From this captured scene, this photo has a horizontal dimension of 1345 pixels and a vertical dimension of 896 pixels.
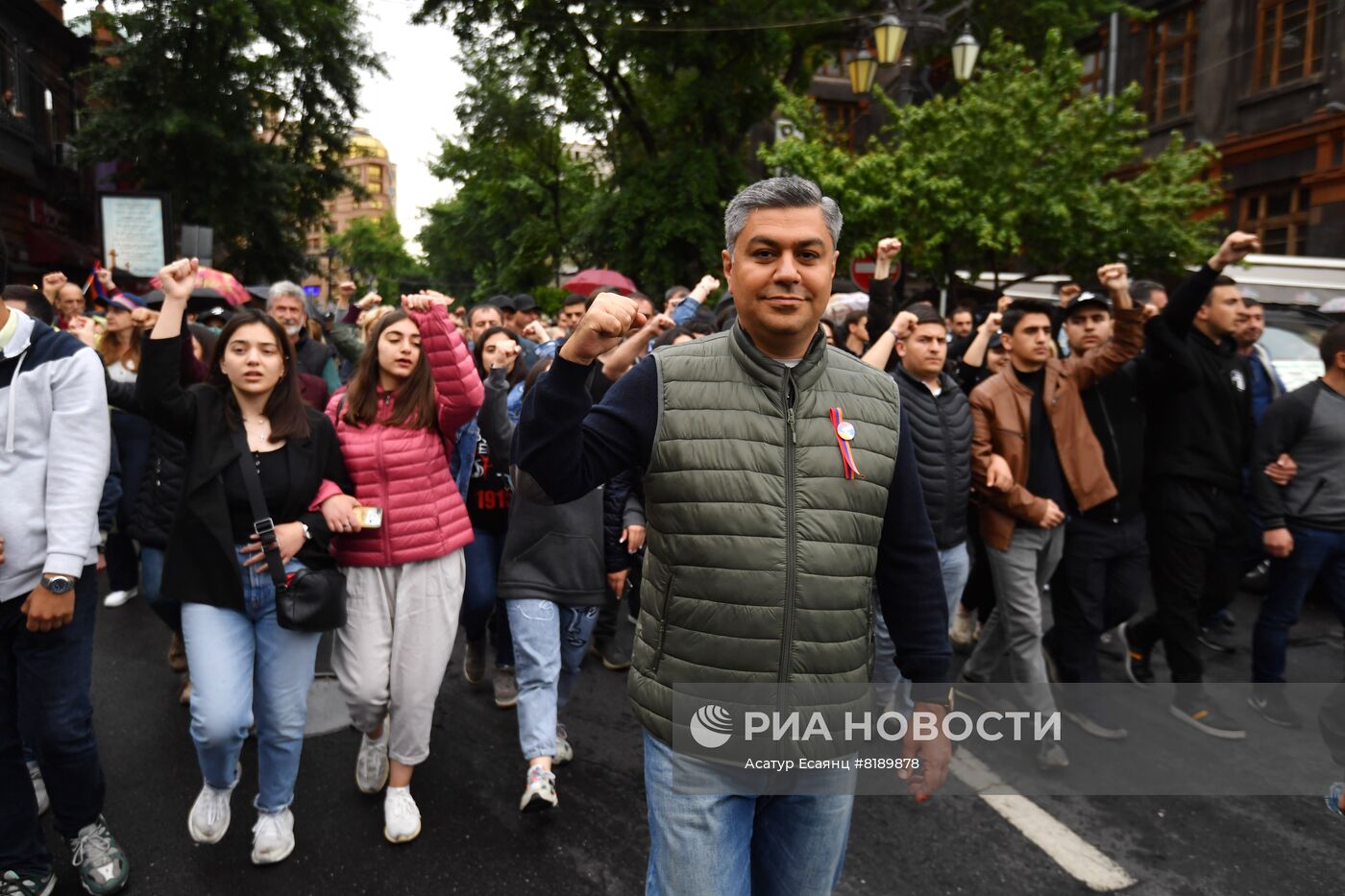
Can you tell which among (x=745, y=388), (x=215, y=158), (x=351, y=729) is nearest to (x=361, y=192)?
(x=215, y=158)

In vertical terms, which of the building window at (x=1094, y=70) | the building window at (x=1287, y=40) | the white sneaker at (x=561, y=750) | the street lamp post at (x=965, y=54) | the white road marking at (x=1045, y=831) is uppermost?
the building window at (x=1094, y=70)

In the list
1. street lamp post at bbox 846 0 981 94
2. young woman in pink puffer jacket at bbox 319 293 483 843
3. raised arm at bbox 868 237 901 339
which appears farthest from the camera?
street lamp post at bbox 846 0 981 94

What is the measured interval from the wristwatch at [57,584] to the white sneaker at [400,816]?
4.62ft

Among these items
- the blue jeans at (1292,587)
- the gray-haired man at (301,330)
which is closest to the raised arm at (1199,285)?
the blue jeans at (1292,587)

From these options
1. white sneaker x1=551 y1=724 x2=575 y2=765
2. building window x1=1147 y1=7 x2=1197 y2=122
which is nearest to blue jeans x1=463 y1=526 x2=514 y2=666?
white sneaker x1=551 y1=724 x2=575 y2=765

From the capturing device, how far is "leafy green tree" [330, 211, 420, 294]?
54406 millimetres

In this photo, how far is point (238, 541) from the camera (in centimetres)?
314

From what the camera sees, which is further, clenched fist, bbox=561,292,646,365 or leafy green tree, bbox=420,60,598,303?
leafy green tree, bbox=420,60,598,303

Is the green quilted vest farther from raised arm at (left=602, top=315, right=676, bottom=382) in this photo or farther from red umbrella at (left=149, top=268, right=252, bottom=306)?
red umbrella at (left=149, top=268, right=252, bottom=306)

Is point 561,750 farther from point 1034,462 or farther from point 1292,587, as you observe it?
point 1292,587

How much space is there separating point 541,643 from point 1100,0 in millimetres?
19255

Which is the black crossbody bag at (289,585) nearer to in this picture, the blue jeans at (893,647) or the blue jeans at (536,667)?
the blue jeans at (536,667)

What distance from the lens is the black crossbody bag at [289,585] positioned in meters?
3.11

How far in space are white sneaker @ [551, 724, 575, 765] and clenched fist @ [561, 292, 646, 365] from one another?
8.71ft
